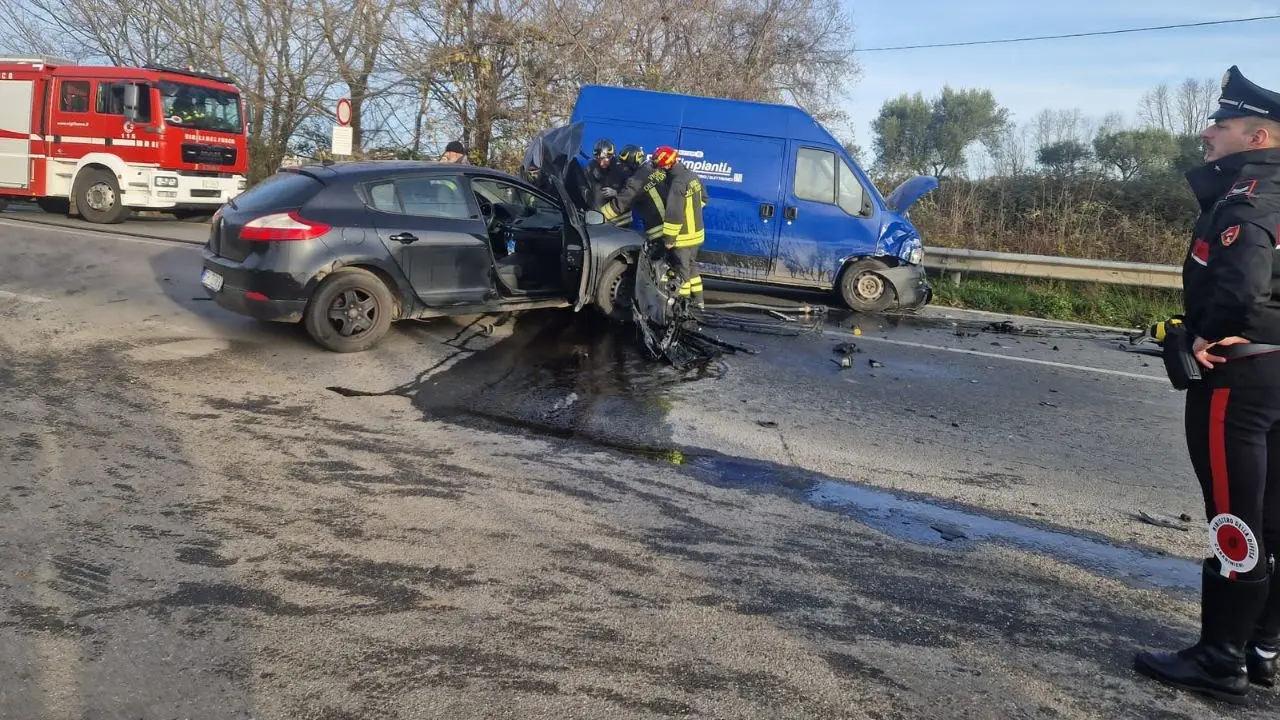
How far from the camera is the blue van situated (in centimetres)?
1143

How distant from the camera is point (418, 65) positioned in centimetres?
2059

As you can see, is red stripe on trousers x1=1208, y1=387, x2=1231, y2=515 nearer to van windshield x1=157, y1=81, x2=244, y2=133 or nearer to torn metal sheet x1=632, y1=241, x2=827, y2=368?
torn metal sheet x1=632, y1=241, x2=827, y2=368

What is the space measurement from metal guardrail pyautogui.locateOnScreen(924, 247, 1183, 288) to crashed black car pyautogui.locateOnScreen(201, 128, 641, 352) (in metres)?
6.86

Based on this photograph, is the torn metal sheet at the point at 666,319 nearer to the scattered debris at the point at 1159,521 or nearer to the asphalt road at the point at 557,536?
the asphalt road at the point at 557,536

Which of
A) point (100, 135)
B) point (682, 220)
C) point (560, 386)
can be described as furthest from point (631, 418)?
point (100, 135)

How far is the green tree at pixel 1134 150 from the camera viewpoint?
16.7 m

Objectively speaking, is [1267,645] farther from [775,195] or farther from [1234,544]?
[775,195]

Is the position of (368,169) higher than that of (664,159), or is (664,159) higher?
(664,159)

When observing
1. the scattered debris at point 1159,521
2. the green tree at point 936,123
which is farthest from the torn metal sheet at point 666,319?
the green tree at point 936,123

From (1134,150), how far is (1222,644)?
18534 millimetres

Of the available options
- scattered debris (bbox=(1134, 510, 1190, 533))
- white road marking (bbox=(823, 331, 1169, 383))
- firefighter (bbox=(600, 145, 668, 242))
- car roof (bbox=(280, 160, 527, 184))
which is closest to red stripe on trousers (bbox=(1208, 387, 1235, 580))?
scattered debris (bbox=(1134, 510, 1190, 533))

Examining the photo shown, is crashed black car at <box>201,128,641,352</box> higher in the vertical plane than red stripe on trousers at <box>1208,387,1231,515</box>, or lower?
higher

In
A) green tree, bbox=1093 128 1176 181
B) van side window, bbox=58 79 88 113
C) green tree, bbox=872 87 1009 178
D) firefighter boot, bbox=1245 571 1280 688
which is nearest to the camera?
firefighter boot, bbox=1245 571 1280 688

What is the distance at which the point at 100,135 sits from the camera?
16047 millimetres
